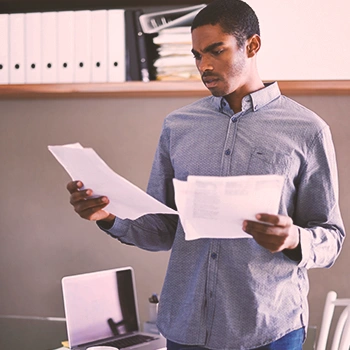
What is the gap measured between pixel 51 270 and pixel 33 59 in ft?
2.84

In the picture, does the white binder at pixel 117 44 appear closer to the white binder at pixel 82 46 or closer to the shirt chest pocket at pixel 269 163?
the white binder at pixel 82 46

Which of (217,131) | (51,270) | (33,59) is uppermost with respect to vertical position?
(33,59)

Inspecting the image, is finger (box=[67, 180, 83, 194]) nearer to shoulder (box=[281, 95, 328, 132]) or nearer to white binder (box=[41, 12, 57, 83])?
shoulder (box=[281, 95, 328, 132])

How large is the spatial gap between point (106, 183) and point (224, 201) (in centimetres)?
28

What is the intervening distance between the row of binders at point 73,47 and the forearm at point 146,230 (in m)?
0.82

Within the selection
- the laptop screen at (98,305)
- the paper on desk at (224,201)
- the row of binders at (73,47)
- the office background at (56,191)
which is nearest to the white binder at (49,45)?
the row of binders at (73,47)

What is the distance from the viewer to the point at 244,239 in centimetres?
132

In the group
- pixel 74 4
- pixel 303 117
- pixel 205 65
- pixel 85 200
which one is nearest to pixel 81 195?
pixel 85 200

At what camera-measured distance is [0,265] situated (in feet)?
8.25

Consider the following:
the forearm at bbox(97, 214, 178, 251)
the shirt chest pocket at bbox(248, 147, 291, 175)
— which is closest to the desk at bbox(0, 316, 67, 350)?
the forearm at bbox(97, 214, 178, 251)

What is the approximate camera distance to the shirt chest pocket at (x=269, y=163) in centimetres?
134

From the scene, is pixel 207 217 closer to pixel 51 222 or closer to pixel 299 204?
pixel 299 204

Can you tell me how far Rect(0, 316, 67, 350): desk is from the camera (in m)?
1.93

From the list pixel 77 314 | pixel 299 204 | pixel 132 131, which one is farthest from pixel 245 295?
pixel 132 131
